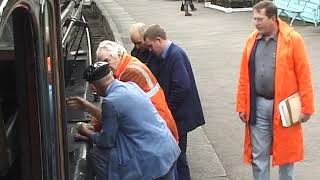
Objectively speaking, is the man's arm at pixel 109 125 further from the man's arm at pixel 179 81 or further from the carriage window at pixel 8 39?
the man's arm at pixel 179 81

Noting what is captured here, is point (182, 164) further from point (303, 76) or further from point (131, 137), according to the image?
point (131, 137)

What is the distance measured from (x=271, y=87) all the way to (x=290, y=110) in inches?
8.9

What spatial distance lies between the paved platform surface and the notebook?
138 centimetres

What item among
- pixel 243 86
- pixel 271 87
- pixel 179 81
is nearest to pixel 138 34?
pixel 179 81

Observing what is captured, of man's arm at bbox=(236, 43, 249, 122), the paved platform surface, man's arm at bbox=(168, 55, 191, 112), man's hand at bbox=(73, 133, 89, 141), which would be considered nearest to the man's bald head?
man's arm at bbox=(168, 55, 191, 112)

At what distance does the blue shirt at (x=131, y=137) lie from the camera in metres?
3.94

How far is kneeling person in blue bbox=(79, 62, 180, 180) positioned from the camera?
155 inches

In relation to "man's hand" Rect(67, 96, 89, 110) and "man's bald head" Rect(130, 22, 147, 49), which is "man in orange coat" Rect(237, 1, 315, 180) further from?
"man's hand" Rect(67, 96, 89, 110)

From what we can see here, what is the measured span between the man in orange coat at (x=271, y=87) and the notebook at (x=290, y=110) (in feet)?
0.11

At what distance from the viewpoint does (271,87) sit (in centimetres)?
493

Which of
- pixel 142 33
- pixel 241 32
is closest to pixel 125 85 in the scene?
pixel 142 33

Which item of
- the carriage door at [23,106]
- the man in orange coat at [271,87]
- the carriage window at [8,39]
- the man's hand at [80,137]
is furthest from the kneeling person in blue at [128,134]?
the man in orange coat at [271,87]

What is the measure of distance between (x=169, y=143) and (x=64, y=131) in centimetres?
100

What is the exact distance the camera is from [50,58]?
304cm
